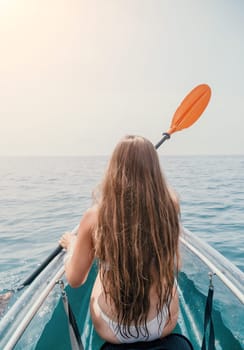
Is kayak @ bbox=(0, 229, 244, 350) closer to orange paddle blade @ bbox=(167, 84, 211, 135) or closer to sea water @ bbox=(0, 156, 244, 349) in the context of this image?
sea water @ bbox=(0, 156, 244, 349)

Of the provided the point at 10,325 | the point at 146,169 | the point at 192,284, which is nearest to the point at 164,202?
the point at 146,169

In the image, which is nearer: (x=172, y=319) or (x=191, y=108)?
(x=172, y=319)

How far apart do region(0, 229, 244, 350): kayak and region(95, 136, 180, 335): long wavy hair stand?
356 millimetres

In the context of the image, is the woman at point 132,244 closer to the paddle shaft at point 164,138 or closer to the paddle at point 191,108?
the paddle shaft at point 164,138

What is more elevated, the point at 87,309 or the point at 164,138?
the point at 164,138

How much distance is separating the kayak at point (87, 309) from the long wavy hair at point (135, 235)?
1.17 ft

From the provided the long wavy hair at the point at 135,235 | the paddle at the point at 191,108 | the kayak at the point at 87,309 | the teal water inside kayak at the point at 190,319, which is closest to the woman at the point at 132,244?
the long wavy hair at the point at 135,235

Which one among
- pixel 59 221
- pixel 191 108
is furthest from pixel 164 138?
pixel 59 221

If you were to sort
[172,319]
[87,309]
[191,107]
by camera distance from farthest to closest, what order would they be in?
[191,107] → [87,309] → [172,319]

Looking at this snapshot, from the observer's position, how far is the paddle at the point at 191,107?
3322 mm

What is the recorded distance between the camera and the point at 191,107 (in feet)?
11.1

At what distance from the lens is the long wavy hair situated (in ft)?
3.87

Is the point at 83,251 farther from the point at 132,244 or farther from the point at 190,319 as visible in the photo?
the point at 190,319

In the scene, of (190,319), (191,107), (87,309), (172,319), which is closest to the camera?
(172,319)
